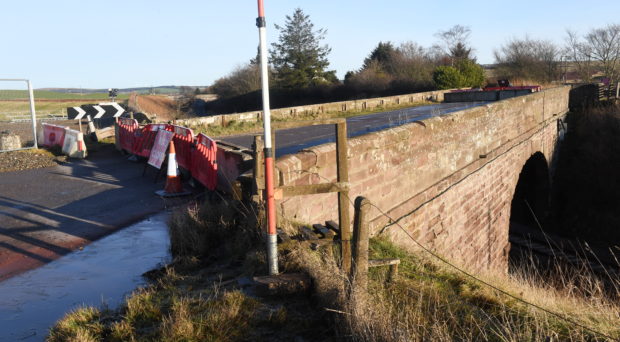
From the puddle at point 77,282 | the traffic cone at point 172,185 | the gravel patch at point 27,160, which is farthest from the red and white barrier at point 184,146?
the puddle at point 77,282

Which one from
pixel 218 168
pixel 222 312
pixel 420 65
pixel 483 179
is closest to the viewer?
pixel 222 312

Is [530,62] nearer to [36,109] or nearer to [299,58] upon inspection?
[299,58]

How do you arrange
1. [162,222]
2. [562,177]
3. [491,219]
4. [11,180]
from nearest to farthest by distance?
[162,222], [11,180], [491,219], [562,177]

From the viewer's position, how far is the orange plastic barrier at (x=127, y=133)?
1267 centimetres

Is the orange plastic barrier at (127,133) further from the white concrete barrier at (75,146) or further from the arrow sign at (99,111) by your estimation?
the arrow sign at (99,111)

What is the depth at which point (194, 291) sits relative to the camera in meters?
4.07

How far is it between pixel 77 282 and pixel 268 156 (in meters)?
2.35

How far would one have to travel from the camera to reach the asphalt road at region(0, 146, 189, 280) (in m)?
5.71

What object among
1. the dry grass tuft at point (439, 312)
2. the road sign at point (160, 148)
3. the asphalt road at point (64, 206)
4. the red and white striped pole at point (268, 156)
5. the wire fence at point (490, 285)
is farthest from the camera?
the road sign at point (160, 148)

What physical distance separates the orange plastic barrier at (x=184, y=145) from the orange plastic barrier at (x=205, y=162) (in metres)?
0.29

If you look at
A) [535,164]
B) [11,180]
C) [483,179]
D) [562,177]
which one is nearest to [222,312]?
[11,180]

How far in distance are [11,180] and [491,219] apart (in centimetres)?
1153

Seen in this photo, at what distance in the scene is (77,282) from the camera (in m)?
4.70

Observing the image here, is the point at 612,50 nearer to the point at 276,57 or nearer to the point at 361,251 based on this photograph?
the point at 276,57
